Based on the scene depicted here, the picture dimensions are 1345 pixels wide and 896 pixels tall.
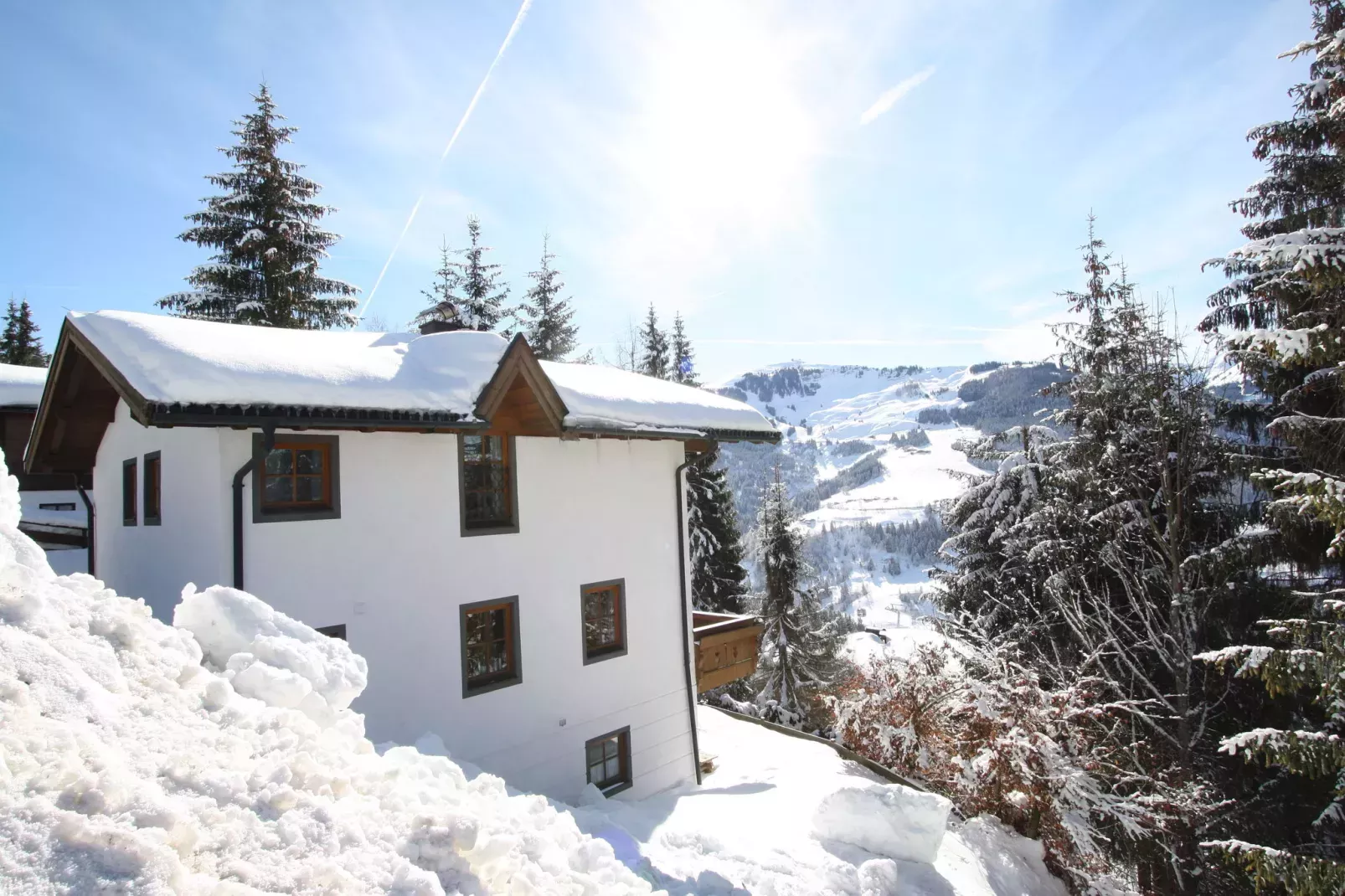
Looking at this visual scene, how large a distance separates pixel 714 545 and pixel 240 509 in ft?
64.4

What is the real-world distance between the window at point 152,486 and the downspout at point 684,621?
8.02 meters

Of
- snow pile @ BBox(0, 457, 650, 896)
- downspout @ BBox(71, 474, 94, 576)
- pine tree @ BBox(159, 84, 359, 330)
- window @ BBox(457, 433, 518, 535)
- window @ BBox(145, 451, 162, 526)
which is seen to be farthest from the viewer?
pine tree @ BBox(159, 84, 359, 330)

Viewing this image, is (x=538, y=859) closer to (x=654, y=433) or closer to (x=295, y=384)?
(x=295, y=384)

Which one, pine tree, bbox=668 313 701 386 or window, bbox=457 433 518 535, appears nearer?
window, bbox=457 433 518 535

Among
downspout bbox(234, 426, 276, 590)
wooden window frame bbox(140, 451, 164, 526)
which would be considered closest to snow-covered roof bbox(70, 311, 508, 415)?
downspout bbox(234, 426, 276, 590)

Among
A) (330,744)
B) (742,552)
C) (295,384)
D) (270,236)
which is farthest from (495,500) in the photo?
(742,552)

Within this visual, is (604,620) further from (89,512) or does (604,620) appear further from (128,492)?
(89,512)

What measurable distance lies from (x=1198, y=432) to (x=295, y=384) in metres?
16.0

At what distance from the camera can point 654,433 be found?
11.7 metres

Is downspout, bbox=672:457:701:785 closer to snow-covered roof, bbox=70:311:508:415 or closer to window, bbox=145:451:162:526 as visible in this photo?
snow-covered roof, bbox=70:311:508:415

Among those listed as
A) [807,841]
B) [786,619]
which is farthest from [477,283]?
[807,841]

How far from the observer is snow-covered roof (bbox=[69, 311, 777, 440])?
7.27m

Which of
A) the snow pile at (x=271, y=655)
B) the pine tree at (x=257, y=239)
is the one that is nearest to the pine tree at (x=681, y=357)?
the pine tree at (x=257, y=239)

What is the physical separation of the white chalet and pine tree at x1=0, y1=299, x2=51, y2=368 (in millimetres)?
28484
